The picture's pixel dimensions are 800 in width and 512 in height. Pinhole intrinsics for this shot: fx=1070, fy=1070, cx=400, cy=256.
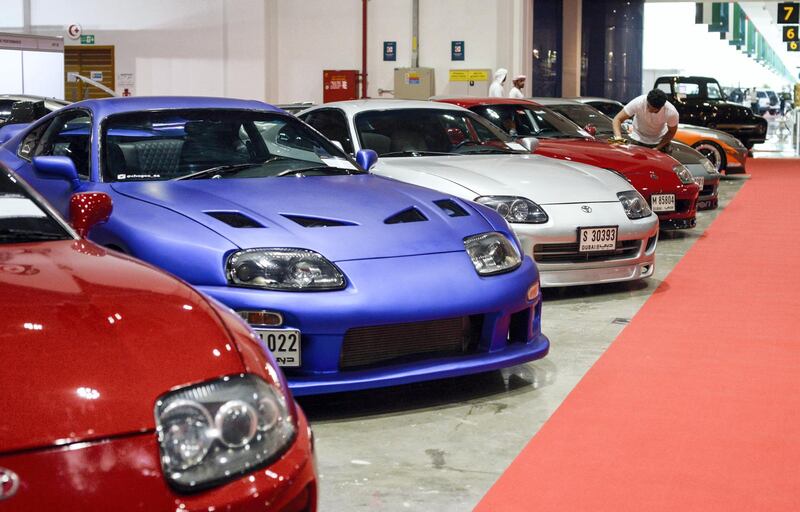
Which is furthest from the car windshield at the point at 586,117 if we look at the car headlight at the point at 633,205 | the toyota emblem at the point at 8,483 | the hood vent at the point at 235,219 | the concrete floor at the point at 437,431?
the toyota emblem at the point at 8,483

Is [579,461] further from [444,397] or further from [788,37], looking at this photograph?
[788,37]

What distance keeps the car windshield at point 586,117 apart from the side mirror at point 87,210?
7786 mm

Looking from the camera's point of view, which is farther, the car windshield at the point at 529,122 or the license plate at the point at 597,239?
the car windshield at the point at 529,122

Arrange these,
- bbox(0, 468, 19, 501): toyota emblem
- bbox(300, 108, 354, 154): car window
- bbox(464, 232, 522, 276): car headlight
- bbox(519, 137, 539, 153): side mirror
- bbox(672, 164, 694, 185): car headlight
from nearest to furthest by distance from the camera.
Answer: bbox(0, 468, 19, 501): toyota emblem
bbox(464, 232, 522, 276): car headlight
bbox(300, 108, 354, 154): car window
bbox(519, 137, 539, 153): side mirror
bbox(672, 164, 694, 185): car headlight

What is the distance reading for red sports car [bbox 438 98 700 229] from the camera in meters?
7.45

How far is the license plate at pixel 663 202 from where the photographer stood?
7.48 metres

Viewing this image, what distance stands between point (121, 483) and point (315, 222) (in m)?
2.13

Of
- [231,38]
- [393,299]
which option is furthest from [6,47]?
[393,299]

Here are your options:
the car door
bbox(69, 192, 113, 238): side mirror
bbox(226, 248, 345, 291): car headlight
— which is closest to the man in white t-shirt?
the car door

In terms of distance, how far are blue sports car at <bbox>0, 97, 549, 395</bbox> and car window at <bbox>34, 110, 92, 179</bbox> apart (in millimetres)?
154

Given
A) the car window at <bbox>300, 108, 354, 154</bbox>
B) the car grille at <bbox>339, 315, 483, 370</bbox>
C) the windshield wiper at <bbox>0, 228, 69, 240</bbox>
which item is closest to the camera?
the windshield wiper at <bbox>0, 228, 69, 240</bbox>

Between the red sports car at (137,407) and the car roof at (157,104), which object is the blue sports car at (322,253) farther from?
the red sports car at (137,407)

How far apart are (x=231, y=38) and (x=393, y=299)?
51.4 ft

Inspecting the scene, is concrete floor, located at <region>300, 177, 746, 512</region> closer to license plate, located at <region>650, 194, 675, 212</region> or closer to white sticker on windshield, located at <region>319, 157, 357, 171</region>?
white sticker on windshield, located at <region>319, 157, 357, 171</region>
